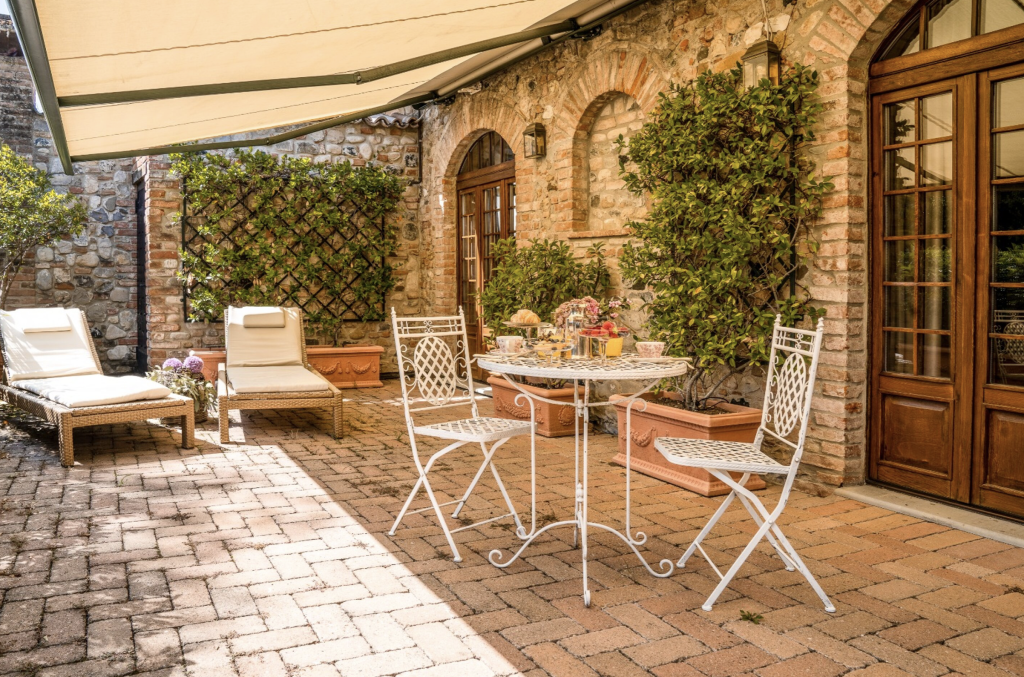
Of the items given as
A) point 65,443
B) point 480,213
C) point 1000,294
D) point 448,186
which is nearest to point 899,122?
point 1000,294

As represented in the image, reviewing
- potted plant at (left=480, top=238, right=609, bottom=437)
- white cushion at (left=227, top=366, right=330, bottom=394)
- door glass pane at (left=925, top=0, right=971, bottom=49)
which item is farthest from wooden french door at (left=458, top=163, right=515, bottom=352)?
door glass pane at (left=925, top=0, right=971, bottom=49)

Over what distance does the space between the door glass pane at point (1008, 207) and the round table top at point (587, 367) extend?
1679 mm

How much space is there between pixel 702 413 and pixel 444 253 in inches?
197

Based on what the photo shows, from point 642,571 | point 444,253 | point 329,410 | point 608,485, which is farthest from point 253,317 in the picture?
point 642,571

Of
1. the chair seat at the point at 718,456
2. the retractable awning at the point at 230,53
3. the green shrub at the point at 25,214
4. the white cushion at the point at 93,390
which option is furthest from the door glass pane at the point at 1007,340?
the green shrub at the point at 25,214

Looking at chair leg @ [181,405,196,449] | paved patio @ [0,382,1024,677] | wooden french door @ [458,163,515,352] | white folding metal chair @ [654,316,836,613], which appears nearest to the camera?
paved patio @ [0,382,1024,677]

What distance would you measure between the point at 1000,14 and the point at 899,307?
56.4 inches

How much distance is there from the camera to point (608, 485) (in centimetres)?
452

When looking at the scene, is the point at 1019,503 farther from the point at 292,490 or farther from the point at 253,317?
the point at 253,317

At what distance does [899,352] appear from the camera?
163 inches

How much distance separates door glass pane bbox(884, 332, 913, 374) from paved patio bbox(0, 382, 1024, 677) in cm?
76

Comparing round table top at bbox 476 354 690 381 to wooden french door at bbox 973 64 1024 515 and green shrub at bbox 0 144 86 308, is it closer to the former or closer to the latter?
wooden french door at bbox 973 64 1024 515

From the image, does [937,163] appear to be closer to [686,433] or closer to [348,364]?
[686,433]

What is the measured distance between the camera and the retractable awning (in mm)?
2881
